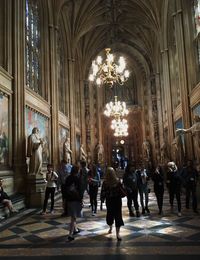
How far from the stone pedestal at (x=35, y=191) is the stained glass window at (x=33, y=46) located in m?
5.63

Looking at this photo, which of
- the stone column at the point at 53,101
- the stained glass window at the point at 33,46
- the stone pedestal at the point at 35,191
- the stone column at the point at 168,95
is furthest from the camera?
the stone column at the point at 168,95

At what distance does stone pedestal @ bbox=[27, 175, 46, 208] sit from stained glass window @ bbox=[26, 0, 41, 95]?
5.63 m

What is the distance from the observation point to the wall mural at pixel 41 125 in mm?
13305

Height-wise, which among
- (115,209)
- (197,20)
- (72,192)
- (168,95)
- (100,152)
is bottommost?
(115,209)

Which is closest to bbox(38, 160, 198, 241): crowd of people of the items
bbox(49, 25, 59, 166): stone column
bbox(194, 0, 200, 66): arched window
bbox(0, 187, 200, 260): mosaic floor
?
bbox(0, 187, 200, 260): mosaic floor

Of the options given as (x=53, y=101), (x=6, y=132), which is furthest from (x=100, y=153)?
(x=6, y=132)

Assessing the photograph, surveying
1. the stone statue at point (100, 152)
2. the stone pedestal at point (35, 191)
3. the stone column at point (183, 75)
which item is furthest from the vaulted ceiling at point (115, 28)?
the stone pedestal at point (35, 191)

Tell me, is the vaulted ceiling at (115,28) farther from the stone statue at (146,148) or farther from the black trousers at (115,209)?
the black trousers at (115,209)

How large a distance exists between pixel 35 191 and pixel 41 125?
535 centimetres

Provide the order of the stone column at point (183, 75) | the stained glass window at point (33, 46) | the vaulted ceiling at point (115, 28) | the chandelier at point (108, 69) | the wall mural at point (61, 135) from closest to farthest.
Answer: the chandelier at point (108, 69) → the stained glass window at point (33, 46) → the stone column at point (183, 75) → the wall mural at point (61, 135) → the vaulted ceiling at point (115, 28)

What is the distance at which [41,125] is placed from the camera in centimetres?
1539

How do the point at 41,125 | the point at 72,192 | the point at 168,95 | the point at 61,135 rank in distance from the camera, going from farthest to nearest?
the point at 168,95, the point at 61,135, the point at 41,125, the point at 72,192

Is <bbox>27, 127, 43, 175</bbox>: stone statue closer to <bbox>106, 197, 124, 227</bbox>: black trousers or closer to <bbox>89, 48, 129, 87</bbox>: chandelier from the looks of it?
<bbox>89, 48, 129, 87</bbox>: chandelier

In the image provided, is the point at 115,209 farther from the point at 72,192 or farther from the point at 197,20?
the point at 197,20
